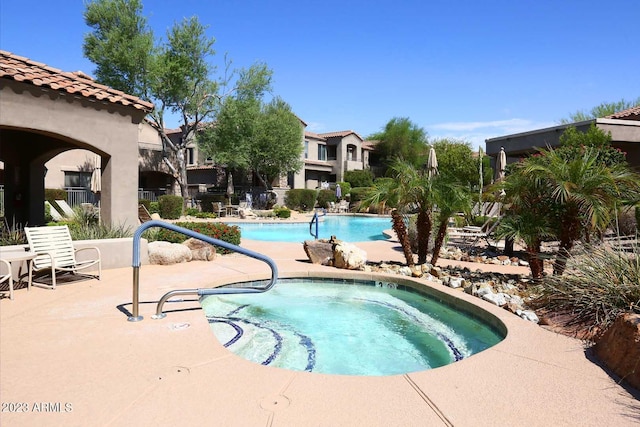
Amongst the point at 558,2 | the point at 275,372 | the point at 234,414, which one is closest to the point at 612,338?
the point at 275,372

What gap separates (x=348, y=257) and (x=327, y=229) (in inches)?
538

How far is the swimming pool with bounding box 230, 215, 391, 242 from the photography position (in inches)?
744

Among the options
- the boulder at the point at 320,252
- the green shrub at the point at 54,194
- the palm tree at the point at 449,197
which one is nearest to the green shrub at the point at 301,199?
the green shrub at the point at 54,194

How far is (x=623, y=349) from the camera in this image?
3615mm

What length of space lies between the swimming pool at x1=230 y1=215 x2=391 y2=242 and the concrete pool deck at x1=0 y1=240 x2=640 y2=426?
1353cm

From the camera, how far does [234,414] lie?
9.29 ft

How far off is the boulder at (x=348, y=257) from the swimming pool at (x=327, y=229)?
29.0ft

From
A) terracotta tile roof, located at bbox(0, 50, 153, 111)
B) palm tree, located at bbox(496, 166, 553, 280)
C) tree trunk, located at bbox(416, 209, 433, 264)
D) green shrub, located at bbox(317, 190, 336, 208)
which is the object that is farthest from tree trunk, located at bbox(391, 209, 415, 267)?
green shrub, located at bbox(317, 190, 336, 208)

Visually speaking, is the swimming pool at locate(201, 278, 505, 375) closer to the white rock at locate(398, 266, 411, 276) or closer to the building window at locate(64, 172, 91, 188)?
the white rock at locate(398, 266, 411, 276)

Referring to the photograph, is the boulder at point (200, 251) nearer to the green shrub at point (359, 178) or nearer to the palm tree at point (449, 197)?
the palm tree at point (449, 197)

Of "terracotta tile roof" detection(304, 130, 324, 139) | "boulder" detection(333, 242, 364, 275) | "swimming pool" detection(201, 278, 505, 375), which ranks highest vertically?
"terracotta tile roof" detection(304, 130, 324, 139)

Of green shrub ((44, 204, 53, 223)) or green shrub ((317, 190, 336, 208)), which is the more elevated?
green shrub ((317, 190, 336, 208))

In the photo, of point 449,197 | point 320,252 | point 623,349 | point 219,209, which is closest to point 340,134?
point 219,209

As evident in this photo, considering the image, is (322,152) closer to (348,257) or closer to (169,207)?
(169,207)
